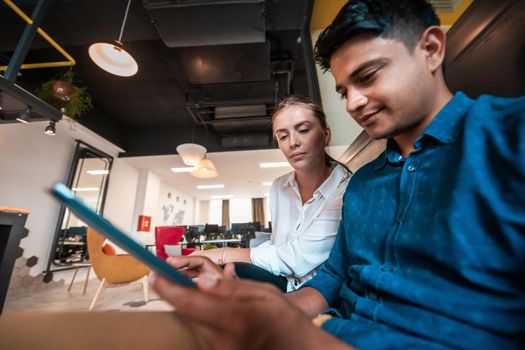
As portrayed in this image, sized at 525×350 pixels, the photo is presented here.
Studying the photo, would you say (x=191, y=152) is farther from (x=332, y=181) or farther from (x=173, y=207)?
(x=173, y=207)

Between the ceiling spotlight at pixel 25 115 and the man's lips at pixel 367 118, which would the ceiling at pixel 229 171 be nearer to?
the ceiling spotlight at pixel 25 115

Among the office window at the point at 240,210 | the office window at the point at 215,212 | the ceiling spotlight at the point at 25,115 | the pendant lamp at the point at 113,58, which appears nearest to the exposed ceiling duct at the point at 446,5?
the pendant lamp at the point at 113,58

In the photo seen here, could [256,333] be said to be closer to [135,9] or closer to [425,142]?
[425,142]

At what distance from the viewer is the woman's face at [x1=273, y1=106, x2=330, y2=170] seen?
1208mm

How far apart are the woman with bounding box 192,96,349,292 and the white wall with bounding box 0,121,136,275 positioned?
4437 millimetres

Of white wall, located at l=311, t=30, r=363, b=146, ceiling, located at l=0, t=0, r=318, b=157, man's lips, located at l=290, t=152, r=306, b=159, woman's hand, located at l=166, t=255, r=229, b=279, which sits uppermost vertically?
ceiling, located at l=0, t=0, r=318, b=157

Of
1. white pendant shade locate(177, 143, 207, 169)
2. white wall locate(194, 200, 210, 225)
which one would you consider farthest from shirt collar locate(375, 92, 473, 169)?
white wall locate(194, 200, 210, 225)

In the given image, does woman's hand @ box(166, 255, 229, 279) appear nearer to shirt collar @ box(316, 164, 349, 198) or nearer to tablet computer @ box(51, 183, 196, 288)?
tablet computer @ box(51, 183, 196, 288)

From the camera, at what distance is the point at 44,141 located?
14.3 ft

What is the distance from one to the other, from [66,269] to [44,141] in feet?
8.38

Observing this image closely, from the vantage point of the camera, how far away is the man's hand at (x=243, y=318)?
0.77ft

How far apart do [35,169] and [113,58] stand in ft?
10.1

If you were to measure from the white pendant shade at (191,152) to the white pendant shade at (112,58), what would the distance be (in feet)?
5.84

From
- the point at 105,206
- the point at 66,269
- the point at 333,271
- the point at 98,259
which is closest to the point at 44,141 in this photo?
the point at 105,206
